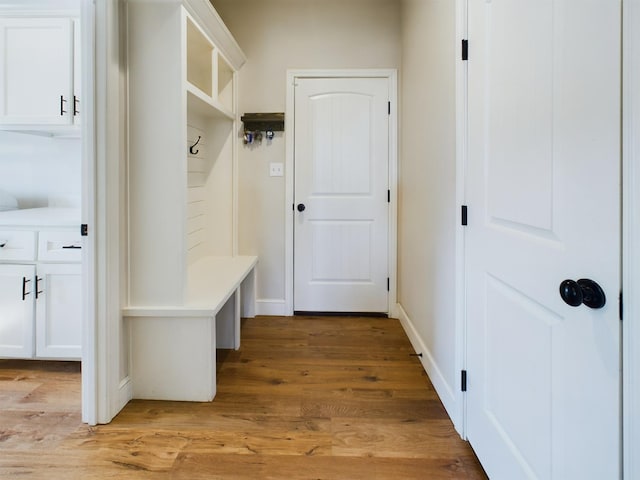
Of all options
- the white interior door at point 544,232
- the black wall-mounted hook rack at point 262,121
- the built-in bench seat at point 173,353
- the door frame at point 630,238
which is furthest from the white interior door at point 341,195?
the door frame at point 630,238

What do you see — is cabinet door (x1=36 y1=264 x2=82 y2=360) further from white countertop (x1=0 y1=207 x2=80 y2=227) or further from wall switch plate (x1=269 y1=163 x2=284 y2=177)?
wall switch plate (x1=269 y1=163 x2=284 y2=177)

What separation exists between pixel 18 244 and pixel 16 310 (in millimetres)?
380

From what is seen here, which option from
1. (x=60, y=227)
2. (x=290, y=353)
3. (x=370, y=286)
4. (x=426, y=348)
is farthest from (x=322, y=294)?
(x=60, y=227)

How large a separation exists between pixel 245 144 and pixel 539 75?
2.71m

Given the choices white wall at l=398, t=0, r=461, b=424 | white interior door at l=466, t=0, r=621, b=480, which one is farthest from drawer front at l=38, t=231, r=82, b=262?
white interior door at l=466, t=0, r=621, b=480

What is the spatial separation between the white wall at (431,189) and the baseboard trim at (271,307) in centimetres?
102

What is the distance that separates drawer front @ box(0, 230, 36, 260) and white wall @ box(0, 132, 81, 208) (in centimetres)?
69

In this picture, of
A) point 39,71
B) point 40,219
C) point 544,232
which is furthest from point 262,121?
point 544,232

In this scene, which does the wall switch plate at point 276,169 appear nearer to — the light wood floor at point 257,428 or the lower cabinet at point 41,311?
the light wood floor at point 257,428

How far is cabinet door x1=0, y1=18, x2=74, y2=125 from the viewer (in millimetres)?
2438

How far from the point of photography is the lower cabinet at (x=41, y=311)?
237cm

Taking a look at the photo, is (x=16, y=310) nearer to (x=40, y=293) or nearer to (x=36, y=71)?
(x=40, y=293)

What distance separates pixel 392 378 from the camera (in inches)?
94.9

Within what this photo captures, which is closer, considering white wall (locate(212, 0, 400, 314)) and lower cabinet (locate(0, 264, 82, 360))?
lower cabinet (locate(0, 264, 82, 360))
